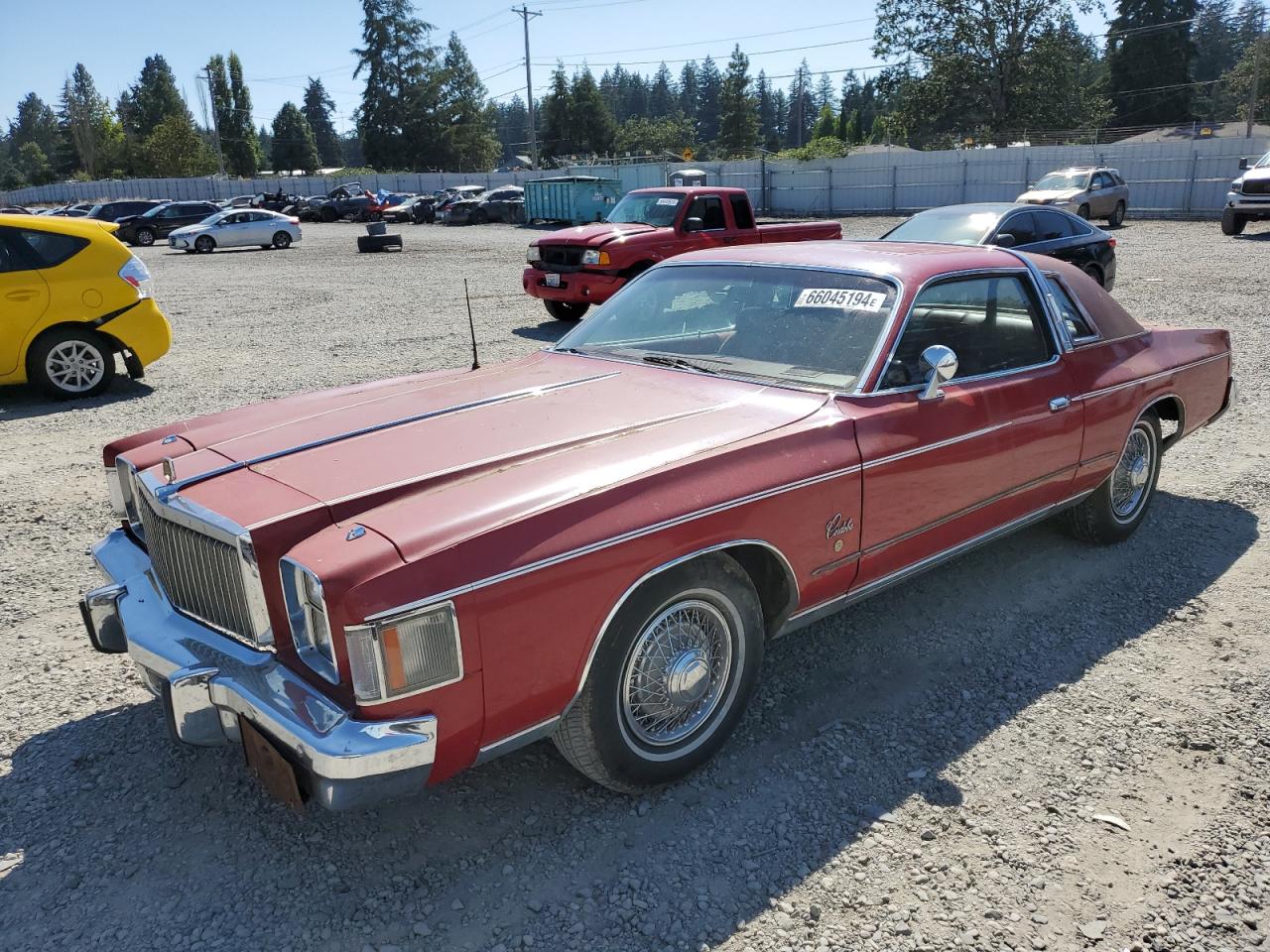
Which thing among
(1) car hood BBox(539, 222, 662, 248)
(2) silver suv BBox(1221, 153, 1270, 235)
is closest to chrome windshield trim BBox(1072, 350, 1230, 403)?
(1) car hood BBox(539, 222, 662, 248)

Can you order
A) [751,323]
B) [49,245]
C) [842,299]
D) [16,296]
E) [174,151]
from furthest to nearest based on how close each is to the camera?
[174,151]
[49,245]
[16,296]
[751,323]
[842,299]

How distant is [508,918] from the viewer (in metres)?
2.53

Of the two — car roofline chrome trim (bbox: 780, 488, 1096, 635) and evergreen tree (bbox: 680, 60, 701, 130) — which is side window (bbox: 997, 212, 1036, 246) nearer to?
car roofline chrome trim (bbox: 780, 488, 1096, 635)

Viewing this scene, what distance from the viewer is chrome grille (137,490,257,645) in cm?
264

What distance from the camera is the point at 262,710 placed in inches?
94.0

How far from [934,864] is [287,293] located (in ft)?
54.8

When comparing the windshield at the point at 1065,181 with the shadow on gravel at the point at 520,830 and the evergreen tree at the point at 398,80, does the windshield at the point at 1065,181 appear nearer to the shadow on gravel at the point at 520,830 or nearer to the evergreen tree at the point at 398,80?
the shadow on gravel at the point at 520,830

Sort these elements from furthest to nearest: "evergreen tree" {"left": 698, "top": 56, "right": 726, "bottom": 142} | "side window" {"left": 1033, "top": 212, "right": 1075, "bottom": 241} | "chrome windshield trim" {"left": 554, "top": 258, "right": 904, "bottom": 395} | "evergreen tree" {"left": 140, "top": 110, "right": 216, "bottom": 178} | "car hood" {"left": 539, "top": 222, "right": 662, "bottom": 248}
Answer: "evergreen tree" {"left": 698, "top": 56, "right": 726, "bottom": 142} → "evergreen tree" {"left": 140, "top": 110, "right": 216, "bottom": 178} → "car hood" {"left": 539, "top": 222, "right": 662, "bottom": 248} → "side window" {"left": 1033, "top": 212, "right": 1075, "bottom": 241} → "chrome windshield trim" {"left": 554, "top": 258, "right": 904, "bottom": 395}

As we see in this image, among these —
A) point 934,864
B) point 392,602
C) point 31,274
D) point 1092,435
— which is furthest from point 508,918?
point 31,274

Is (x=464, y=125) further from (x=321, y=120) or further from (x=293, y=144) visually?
A: (x=321, y=120)

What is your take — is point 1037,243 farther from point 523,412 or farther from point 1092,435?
point 523,412

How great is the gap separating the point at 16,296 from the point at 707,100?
17009cm

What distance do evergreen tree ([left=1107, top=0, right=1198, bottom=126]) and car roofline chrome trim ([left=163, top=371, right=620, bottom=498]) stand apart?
70.8 m

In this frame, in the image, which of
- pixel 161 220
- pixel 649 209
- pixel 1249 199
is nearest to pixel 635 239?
pixel 649 209
